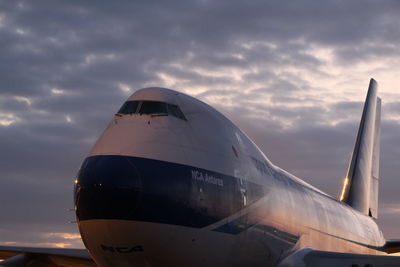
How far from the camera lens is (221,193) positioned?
41.8 feet

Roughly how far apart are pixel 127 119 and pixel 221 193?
257 cm

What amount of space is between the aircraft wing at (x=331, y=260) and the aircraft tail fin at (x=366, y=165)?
1798 cm

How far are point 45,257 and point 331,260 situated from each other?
32.0 feet

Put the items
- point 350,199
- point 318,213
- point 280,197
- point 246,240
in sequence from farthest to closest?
point 350,199, point 318,213, point 280,197, point 246,240

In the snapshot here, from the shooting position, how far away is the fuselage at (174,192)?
10.9 m

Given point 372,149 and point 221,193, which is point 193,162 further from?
point 372,149

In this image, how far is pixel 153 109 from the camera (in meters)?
13.1

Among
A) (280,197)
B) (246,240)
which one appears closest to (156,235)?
(246,240)

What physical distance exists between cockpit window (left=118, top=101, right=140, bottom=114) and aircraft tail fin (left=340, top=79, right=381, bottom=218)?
25018 mm

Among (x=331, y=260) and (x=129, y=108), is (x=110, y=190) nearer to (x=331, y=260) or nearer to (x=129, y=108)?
(x=129, y=108)

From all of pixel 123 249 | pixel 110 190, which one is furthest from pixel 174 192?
pixel 123 249

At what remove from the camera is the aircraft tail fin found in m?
36.6

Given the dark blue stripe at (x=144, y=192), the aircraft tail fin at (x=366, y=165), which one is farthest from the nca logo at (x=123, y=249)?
the aircraft tail fin at (x=366, y=165)

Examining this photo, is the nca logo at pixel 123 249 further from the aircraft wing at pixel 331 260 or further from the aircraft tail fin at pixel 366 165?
the aircraft tail fin at pixel 366 165
